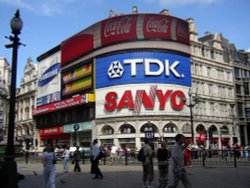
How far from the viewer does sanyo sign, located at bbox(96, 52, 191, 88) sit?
46719 millimetres

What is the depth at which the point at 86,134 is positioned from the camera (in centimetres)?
5369

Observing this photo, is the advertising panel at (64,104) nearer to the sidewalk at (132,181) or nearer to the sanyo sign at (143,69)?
the sanyo sign at (143,69)

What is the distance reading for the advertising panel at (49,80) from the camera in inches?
2452

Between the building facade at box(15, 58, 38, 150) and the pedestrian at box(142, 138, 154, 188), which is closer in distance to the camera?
the pedestrian at box(142, 138, 154, 188)

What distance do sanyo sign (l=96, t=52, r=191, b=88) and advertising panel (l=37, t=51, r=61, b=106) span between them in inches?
643

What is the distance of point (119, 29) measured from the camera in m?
48.3

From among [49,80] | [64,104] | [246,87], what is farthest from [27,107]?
[246,87]

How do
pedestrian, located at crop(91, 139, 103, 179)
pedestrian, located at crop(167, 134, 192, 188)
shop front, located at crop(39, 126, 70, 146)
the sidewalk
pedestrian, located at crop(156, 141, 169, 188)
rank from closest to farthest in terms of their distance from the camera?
pedestrian, located at crop(167, 134, 192, 188)
pedestrian, located at crop(156, 141, 169, 188)
the sidewalk
pedestrian, located at crop(91, 139, 103, 179)
shop front, located at crop(39, 126, 70, 146)

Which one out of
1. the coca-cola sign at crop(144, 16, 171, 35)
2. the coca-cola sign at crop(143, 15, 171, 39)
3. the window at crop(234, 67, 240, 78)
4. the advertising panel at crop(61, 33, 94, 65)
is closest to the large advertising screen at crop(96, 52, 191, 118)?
the coca-cola sign at crop(143, 15, 171, 39)

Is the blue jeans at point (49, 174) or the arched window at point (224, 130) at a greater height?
the arched window at point (224, 130)

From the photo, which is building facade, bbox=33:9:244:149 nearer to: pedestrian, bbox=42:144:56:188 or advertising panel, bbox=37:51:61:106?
advertising panel, bbox=37:51:61:106

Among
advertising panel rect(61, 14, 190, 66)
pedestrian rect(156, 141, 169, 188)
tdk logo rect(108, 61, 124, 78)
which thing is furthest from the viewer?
advertising panel rect(61, 14, 190, 66)

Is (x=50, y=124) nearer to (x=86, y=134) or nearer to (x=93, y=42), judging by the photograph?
(x=86, y=134)

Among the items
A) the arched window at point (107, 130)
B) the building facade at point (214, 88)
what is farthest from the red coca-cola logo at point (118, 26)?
the arched window at point (107, 130)
